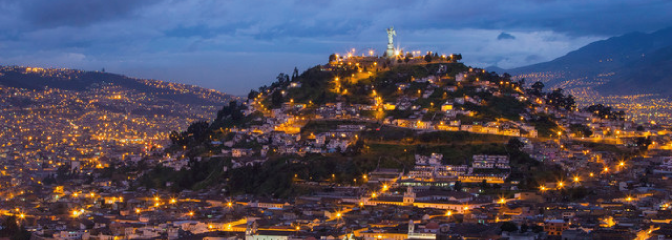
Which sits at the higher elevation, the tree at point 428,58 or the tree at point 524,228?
the tree at point 428,58

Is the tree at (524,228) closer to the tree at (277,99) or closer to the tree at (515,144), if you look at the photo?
the tree at (515,144)

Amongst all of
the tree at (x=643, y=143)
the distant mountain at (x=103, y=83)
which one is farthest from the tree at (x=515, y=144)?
the distant mountain at (x=103, y=83)

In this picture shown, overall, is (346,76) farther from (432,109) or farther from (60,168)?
(60,168)

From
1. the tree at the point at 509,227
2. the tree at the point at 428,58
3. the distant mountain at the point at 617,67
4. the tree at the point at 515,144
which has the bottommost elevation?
the tree at the point at 509,227

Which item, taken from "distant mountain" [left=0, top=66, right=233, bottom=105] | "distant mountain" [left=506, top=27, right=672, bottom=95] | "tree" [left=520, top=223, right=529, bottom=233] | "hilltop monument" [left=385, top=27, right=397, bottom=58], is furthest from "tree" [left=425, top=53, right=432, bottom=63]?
"distant mountain" [left=0, top=66, right=233, bottom=105]

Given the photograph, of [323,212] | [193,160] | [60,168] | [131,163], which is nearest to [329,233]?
[323,212]

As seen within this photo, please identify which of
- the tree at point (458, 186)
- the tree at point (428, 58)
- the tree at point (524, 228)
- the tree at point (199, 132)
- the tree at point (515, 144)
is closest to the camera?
the tree at point (524, 228)
